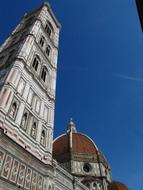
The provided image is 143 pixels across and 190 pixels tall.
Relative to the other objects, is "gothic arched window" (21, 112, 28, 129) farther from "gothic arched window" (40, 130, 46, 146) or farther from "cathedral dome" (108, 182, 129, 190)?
"cathedral dome" (108, 182, 129, 190)

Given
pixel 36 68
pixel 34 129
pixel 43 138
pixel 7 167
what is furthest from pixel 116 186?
pixel 7 167

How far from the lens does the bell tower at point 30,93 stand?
12102 millimetres

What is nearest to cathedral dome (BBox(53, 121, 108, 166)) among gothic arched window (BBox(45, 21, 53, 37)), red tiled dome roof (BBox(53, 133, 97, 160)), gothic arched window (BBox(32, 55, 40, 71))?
red tiled dome roof (BBox(53, 133, 97, 160))

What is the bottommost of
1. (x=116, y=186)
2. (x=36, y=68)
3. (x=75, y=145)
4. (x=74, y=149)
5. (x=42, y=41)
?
(x=116, y=186)

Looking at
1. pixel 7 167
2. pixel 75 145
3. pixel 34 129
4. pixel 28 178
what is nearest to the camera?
pixel 7 167

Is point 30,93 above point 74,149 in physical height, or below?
below

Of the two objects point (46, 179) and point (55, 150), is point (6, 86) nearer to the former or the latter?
point (46, 179)

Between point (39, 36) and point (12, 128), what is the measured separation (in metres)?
12.9

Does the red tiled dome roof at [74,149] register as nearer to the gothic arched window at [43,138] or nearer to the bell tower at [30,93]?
the bell tower at [30,93]

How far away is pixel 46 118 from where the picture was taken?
15930 mm

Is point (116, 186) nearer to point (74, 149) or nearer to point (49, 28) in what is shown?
point (74, 149)

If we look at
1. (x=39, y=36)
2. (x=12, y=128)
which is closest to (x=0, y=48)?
(x=39, y=36)

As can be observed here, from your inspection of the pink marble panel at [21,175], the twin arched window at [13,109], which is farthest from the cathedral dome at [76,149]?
the pink marble panel at [21,175]

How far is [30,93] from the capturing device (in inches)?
597
